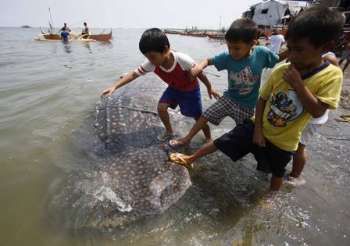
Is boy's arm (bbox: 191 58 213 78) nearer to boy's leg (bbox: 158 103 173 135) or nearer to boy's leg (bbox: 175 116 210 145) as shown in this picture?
boy's leg (bbox: 175 116 210 145)

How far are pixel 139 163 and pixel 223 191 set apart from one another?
90 centimetres

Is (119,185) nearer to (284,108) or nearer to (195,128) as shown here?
(195,128)

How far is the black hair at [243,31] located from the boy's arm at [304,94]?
818 mm

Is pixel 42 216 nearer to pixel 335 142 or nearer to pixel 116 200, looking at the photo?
pixel 116 200

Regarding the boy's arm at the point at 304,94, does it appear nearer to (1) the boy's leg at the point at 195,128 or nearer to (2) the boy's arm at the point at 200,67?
(2) the boy's arm at the point at 200,67

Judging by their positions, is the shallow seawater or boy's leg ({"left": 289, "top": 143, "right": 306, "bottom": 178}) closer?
the shallow seawater

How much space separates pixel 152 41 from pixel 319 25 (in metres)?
1.67

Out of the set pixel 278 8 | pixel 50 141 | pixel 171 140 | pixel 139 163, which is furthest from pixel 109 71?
pixel 278 8

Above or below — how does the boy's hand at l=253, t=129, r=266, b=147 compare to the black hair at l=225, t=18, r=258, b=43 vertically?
below

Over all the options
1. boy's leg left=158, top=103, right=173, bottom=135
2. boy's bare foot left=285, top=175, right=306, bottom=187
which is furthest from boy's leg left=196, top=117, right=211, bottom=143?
boy's bare foot left=285, top=175, right=306, bottom=187

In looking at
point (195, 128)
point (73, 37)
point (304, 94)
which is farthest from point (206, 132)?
point (73, 37)

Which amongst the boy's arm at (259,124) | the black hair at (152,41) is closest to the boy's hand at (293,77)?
the boy's arm at (259,124)

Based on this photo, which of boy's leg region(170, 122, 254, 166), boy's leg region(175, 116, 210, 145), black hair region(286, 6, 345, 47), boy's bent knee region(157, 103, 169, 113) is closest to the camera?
black hair region(286, 6, 345, 47)

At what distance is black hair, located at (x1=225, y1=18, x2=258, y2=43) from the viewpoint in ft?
7.88
